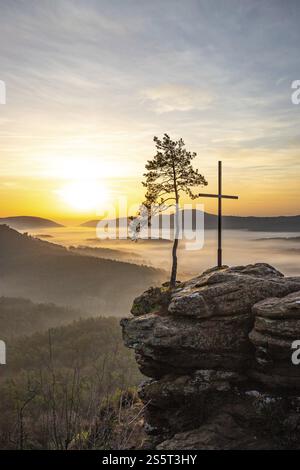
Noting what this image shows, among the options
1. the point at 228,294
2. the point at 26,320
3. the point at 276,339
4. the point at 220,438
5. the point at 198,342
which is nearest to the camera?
the point at 276,339

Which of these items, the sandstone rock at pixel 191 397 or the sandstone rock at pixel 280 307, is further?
the sandstone rock at pixel 191 397

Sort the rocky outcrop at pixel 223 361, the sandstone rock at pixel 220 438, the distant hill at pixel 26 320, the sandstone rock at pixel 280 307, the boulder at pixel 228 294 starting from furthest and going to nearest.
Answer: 1. the distant hill at pixel 26 320
2. the boulder at pixel 228 294
3. the rocky outcrop at pixel 223 361
4. the sandstone rock at pixel 220 438
5. the sandstone rock at pixel 280 307

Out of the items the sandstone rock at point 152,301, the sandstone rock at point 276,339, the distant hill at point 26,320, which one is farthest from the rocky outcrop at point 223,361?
the distant hill at point 26,320

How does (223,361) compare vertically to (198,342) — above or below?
below

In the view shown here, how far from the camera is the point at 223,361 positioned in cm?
1600

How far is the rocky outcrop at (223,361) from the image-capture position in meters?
14.7

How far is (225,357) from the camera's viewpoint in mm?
15969

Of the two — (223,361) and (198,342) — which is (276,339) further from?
(198,342)

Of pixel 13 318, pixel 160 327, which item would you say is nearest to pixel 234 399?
pixel 160 327

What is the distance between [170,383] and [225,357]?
2730mm

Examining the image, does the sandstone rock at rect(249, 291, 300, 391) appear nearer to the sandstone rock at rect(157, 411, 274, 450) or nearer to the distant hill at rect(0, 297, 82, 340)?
the sandstone rock at rect(157, 411, 274, 450)

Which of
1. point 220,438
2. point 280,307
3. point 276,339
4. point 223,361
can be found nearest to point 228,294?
point 280,307

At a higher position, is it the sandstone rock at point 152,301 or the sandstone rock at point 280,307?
the sandstone rock at point 280,307

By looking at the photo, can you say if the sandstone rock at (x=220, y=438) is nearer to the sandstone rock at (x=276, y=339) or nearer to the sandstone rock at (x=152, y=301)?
the sandstone rock at (x=276, y=339)
